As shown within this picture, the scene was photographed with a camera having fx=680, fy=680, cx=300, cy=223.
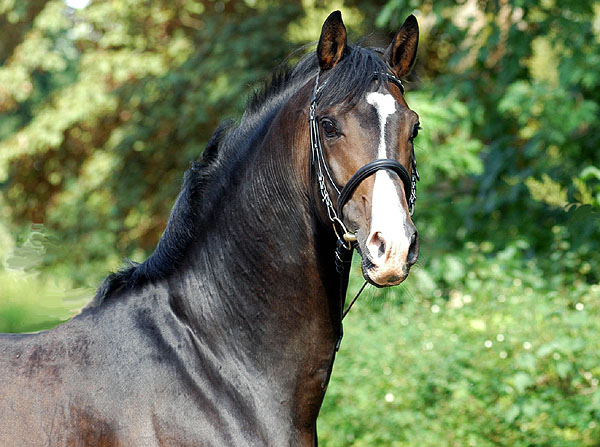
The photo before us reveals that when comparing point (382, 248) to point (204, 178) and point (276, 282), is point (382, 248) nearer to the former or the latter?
point (276, 282)

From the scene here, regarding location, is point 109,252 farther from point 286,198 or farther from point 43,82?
point 43,82

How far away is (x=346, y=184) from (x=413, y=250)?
309mm

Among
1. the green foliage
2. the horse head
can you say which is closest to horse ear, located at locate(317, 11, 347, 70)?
the horse head

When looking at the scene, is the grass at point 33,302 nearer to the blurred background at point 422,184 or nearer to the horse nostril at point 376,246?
the blurred background at point 422,184

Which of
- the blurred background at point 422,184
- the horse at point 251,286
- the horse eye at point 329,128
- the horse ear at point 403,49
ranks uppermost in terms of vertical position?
the horse ear at point 403,49

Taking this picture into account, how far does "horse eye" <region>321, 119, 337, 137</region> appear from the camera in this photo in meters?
2.26

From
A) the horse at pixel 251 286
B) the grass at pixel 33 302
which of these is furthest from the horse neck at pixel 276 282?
the grass at pixel 33 302

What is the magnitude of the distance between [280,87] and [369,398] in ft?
10.6

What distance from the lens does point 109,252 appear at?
10570 millimetres

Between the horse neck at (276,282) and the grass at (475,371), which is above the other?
the horse neck at (276,282)

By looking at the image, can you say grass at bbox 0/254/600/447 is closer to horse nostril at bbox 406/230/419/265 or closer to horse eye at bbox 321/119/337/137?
horse eye at bbox 321/119/337/137

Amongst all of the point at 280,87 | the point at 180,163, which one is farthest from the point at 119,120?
the point at 280,87

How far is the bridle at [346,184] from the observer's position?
2146 millimetres

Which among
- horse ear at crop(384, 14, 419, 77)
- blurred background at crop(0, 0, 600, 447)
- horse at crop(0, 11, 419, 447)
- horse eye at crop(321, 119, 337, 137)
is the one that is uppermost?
horse ear at crop(384, 14, 419, 77)
